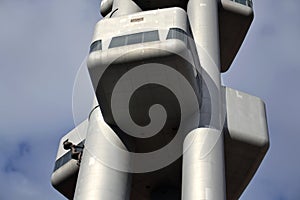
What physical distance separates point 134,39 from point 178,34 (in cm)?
210

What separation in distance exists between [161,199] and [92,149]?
5.95 meters

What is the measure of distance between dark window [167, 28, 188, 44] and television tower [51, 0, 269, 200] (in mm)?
50

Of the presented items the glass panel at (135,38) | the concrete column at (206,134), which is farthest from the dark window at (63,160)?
the glass panel at (135,38)

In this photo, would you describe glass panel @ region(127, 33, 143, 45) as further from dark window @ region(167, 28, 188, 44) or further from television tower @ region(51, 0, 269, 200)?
dark window @ region(167, 28, 188, 44)

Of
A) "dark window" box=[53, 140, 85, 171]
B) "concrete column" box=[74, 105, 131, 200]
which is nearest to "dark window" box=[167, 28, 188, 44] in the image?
"concrete column" box=[74, 105, 131, 200]

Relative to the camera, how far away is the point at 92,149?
2664 centimetres

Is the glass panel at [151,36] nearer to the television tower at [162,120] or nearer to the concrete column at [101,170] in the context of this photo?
the television tower at [162,120]

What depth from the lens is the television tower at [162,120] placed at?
24.2 meters

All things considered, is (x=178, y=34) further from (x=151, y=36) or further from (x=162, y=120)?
(x=162, y=120)

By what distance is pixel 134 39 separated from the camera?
2502 cm

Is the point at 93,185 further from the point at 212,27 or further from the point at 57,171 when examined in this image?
the point at 212,27

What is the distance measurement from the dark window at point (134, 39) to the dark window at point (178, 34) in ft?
2.16

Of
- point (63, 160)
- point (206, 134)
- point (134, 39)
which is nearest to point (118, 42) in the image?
point (134, 39)

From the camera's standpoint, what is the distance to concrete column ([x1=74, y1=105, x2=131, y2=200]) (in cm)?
2475
